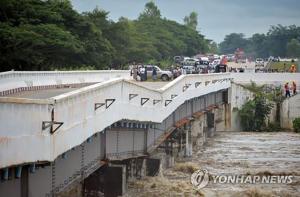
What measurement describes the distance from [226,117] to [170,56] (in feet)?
237

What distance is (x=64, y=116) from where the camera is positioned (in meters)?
16.8

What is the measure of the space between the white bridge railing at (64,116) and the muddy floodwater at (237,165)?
10.1ft

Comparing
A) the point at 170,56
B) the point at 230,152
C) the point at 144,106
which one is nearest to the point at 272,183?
the point at 144,106

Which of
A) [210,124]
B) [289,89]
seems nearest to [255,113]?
[210,124]

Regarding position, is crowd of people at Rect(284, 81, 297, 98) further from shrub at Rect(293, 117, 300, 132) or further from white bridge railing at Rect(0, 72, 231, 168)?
white bridge railing at Rect(0, 72, 231, 168)

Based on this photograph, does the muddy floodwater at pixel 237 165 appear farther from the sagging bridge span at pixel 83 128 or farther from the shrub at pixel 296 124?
the sagging bridge span at pixel 83 128

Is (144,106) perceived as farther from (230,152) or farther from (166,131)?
(230,152)

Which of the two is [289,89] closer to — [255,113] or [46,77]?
[255,113]

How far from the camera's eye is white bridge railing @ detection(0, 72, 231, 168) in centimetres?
1414

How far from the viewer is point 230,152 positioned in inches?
1777

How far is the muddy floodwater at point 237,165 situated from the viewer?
28547mm

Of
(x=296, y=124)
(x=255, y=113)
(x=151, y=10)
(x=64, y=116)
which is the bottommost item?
(x=296, y=124)

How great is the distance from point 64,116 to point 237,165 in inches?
912

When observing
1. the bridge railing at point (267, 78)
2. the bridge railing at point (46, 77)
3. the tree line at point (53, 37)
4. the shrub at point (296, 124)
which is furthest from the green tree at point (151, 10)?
the bridge railing at point (46, 77)
